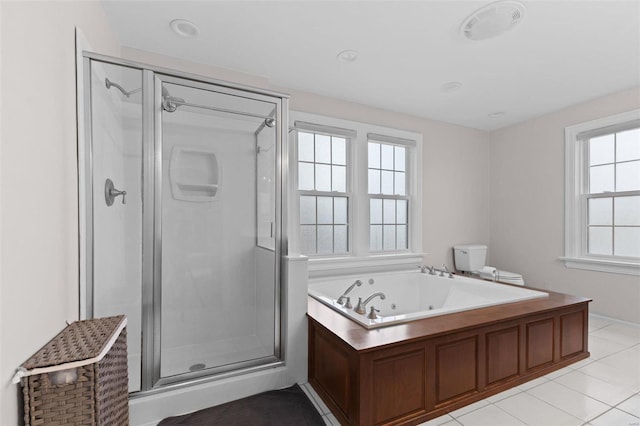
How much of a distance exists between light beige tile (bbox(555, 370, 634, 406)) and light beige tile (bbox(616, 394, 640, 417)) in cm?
3

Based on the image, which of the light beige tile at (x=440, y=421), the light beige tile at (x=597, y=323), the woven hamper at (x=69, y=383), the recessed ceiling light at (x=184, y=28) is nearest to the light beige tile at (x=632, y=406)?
the light beige tile at (x=440, y=421)

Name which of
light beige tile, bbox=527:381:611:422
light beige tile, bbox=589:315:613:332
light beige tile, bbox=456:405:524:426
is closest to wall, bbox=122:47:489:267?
light beige tile, bbox=589:315:613:332

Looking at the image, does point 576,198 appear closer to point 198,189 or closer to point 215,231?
point 215,231

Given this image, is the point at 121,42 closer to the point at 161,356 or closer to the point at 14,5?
the point at 14,5

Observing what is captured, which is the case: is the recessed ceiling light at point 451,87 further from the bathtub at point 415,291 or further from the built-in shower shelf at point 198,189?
the built-in shower shelf at point 198,189

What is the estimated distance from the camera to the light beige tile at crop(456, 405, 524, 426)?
1.65 metres

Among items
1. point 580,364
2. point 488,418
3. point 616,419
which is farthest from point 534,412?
point 580,364

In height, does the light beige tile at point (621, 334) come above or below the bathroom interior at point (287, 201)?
below

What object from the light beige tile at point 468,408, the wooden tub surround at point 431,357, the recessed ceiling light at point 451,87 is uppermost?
the recessed ceiling light at point 451,87

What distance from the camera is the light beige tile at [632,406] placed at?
5.64 ft

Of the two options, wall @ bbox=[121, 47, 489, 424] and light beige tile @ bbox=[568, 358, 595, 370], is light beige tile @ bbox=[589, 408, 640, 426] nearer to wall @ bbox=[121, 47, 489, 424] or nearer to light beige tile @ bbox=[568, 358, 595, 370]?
light beige tile @ bbox=[568, 358, 595, 370]

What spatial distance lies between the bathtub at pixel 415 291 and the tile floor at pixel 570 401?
0.60m

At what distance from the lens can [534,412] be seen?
1.73 m

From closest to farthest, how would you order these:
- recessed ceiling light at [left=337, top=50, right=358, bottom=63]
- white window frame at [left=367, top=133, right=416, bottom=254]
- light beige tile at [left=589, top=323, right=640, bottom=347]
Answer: recessed ceiling light at [left=337, top=50, right=358, bottom=63], light beige tile at [left=589, top=323, right=640, bottom=347], white window frame at [left=367, top=133, right=416, bottom=254]
